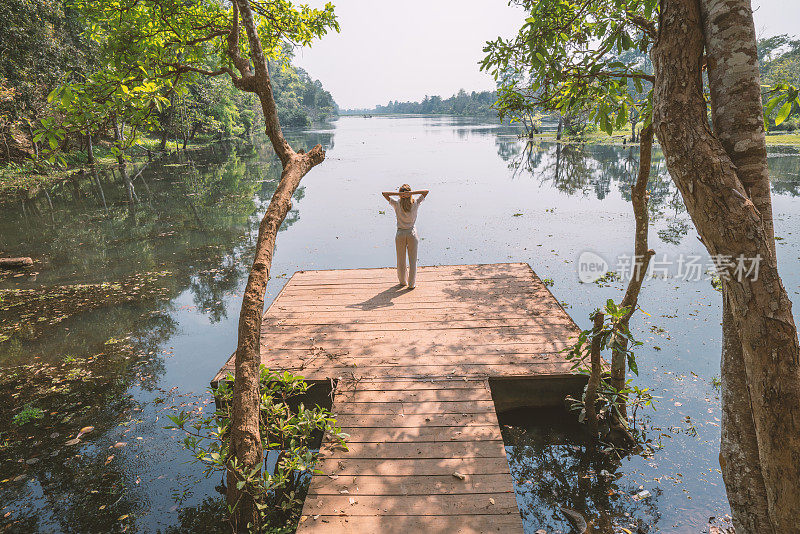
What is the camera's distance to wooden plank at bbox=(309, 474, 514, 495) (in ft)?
10.1

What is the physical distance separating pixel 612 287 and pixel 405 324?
4.57m

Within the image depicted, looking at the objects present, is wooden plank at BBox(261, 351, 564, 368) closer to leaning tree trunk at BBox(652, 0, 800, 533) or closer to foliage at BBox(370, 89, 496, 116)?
leaning tree trunk at BBox(652, 0, 800, 533)

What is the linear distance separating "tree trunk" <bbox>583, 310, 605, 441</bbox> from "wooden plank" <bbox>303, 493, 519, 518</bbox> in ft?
5.06

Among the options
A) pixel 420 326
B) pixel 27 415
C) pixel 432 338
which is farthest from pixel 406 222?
pixel 27 415

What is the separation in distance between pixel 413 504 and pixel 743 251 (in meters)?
2.56

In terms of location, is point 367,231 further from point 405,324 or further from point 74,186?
point 74,186

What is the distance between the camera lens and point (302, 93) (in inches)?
3856

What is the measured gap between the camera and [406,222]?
20.1 ft

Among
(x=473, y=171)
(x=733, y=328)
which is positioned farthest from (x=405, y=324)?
(x=473, y=171)

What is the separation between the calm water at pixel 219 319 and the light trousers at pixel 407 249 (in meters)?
2.79

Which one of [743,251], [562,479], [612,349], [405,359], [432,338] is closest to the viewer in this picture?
[743,251]

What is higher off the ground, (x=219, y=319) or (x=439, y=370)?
(x=439, y=370)

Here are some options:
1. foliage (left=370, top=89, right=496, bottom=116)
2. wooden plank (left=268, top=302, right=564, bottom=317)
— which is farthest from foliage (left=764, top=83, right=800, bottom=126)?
foliage (left=370, top=89, right=496, bottom=116)

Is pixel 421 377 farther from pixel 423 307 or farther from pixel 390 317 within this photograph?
pixel 423 307
